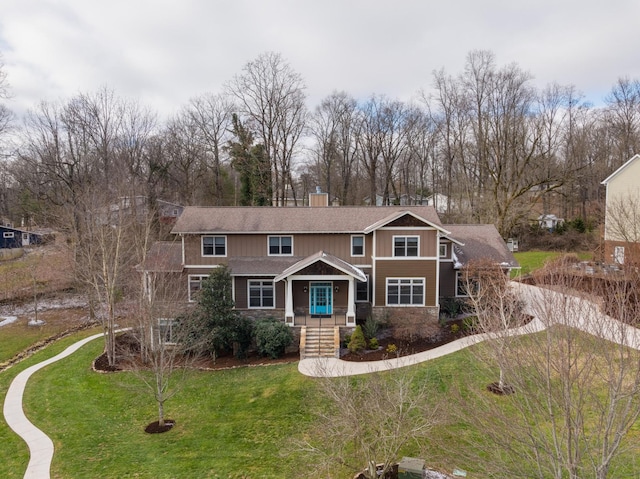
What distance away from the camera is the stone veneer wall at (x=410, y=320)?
2009 centimetres

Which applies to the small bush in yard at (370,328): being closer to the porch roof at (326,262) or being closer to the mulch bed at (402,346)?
the mulch bed at (402,346)

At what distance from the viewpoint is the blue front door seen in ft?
73.6

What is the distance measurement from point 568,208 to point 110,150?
5066 centimetres

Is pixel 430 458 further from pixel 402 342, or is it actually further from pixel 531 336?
A: pixel 402 342

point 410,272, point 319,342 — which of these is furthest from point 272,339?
point 410,272

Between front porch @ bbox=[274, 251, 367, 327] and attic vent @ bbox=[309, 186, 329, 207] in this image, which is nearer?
front porch @ bbox=[274, 251, 367, 327]

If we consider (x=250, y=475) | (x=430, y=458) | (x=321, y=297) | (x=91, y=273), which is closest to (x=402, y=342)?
(x=321, y=297)

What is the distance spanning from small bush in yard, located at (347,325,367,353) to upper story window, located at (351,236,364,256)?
202 inches

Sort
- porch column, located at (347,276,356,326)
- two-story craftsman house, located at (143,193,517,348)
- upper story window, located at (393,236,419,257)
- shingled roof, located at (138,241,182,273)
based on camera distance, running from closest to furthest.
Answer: porch column, located at (347,276,356,326) → shingled roof, located at (138,241,182,273) → two-story craftsman house, located at (143,193,517,348) → upper story window, located at (393,236,419,257)

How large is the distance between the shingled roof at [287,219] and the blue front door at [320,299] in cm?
306

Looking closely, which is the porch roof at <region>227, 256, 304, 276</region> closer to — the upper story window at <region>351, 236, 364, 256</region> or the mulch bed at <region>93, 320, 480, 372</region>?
the upper story window at <region>351, 236, 364, 256</region>

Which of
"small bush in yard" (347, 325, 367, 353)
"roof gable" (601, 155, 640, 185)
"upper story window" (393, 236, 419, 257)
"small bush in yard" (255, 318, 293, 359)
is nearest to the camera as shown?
"small bush in yard" (347, 325, 367, 353)

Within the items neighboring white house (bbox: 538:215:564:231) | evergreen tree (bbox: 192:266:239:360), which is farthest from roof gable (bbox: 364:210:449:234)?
neighboring white house (bbox: 538:215:564:231)

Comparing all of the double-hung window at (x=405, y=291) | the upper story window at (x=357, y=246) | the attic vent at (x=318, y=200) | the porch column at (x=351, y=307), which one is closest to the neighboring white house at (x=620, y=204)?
the double-hung window at (x=405, y=291)
